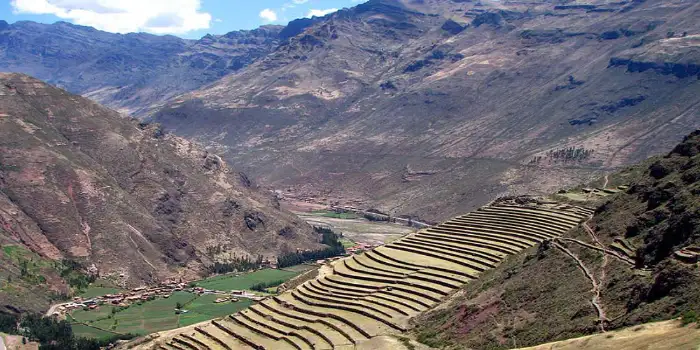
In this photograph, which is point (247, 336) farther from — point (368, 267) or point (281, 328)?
point (368, 267)

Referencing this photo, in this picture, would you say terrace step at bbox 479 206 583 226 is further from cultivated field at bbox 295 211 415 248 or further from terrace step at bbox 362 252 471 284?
cultivated field at bbox 295 211 415 248

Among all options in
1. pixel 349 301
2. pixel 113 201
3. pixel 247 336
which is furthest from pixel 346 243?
pixel 247 336

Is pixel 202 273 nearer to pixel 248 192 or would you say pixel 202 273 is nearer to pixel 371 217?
pixel 248 192

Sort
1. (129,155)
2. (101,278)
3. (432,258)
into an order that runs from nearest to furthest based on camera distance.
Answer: (432,258) → (101,278) → (129,155)

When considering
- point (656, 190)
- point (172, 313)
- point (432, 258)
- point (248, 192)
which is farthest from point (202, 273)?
point (656, 190)

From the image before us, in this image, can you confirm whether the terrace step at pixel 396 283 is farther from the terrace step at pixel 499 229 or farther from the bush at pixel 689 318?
the bush at pixel 689 318

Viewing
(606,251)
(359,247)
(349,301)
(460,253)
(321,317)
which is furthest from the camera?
(359,247)
